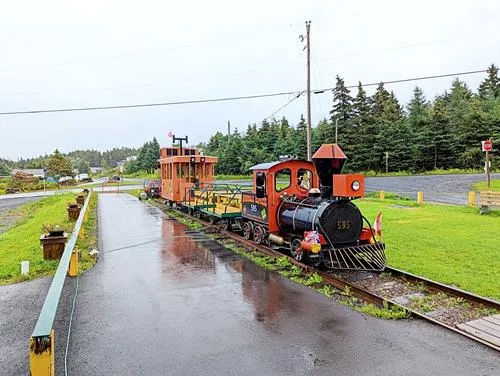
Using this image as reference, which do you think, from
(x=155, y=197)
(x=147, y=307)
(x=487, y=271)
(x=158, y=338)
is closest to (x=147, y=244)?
(x=147, y=307)

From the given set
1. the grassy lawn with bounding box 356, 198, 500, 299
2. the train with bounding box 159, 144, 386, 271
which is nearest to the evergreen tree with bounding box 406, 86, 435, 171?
the grassy lawn with bounding box 356, 198, 500, 299

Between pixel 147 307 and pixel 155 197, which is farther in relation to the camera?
pixel 155 197

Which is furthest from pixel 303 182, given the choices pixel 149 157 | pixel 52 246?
pixel 149 157

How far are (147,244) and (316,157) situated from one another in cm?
606

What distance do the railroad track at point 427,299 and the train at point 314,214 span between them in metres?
0.35

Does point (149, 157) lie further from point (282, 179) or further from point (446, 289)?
point (446, 289)

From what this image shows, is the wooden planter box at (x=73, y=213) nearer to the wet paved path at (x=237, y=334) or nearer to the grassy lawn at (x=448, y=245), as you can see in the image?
the wet paved path at (x=237, y=334)

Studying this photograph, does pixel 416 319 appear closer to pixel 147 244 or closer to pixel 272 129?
pixel 147 244

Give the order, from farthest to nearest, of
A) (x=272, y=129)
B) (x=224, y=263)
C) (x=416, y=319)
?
(x=272, y=129)
(x=224, y=263)
(x=416, y=319)

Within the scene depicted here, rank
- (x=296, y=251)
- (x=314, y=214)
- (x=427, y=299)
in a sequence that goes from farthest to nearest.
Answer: (x=296, y=251)
(x=314, y=214)
(x=427, y=299)

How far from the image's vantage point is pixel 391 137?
45.0 metres

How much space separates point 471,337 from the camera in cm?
486

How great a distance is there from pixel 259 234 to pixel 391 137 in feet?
127

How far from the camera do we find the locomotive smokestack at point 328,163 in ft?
26.6
